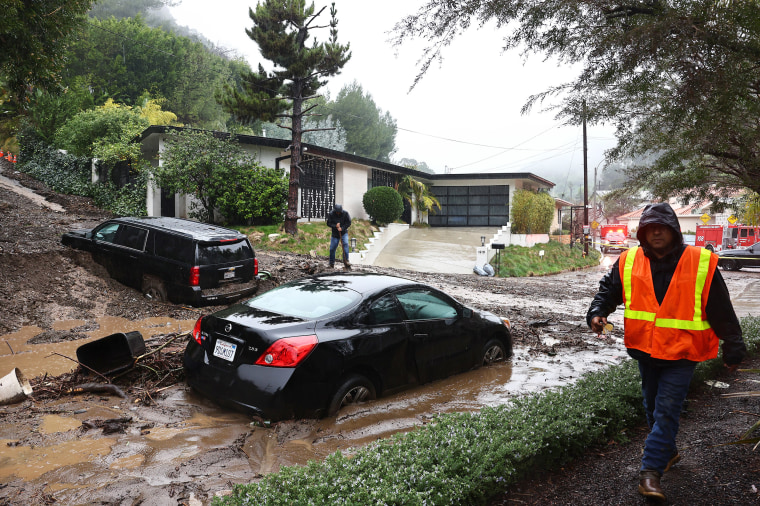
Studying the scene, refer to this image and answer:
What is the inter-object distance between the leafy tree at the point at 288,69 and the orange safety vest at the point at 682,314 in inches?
649

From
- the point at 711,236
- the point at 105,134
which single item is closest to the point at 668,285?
the point at 105,134

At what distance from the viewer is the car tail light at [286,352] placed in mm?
4242

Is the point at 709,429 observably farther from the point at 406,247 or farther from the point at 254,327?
the point at 406,247

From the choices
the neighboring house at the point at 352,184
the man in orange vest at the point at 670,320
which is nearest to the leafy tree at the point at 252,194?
the neighboring house at the point at 352,184

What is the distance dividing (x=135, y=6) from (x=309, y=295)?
291 ft

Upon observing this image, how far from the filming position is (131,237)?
9586 millimetres

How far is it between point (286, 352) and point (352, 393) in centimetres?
84

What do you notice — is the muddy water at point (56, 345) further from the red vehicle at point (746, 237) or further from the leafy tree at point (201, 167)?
the red vehicle at point (746, 237)

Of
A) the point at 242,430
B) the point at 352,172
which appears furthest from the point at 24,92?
the point at 352,172

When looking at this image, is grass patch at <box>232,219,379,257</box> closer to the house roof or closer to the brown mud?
the house roof

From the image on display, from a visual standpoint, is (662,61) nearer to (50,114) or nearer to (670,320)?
(670,320)

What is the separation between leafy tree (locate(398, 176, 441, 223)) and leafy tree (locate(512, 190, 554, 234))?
512 cm

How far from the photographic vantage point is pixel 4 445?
377 cm

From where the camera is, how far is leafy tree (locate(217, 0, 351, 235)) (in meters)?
18.9
